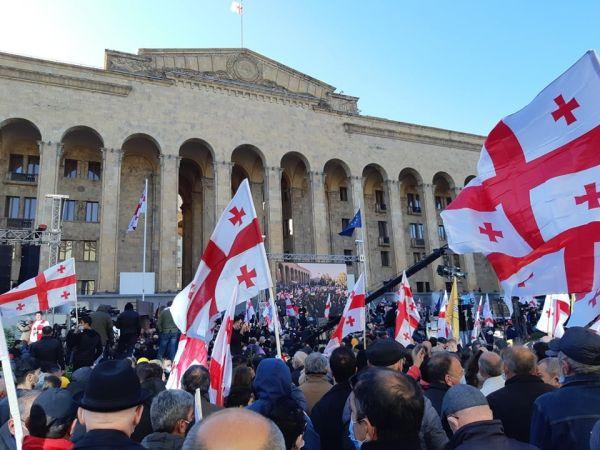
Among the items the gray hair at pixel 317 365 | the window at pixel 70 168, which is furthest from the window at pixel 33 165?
the gray hair at pixel 317 365

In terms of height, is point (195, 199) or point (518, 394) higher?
point (195, 199)

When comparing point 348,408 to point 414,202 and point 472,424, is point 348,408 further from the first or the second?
point 414,202

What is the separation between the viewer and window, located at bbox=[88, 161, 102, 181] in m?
31.6

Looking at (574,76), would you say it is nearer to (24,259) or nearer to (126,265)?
(24,259)

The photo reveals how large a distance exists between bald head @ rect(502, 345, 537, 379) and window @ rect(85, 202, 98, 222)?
31424 mm

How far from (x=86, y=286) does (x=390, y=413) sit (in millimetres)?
31131

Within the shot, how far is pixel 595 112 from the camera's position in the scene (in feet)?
12.4

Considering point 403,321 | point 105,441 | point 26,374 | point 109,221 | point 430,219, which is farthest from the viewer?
point 430,219

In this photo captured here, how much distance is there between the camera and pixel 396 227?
37531 mm

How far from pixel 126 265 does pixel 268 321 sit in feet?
47.8

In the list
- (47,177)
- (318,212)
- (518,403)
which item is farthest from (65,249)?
(518,403)

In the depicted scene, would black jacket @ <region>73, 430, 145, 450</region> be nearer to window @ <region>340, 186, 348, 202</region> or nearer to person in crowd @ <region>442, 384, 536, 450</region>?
person in crowd @ <region>442, 384, 536, 450</region>

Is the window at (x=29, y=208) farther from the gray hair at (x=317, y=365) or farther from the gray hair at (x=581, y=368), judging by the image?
the gray hair at (x=581, y=368)

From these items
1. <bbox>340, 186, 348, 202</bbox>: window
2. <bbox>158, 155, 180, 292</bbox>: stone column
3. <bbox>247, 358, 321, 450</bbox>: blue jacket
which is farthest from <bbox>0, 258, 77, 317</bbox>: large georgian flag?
<bbox>340, 186, 348, 202</bbox>: window
